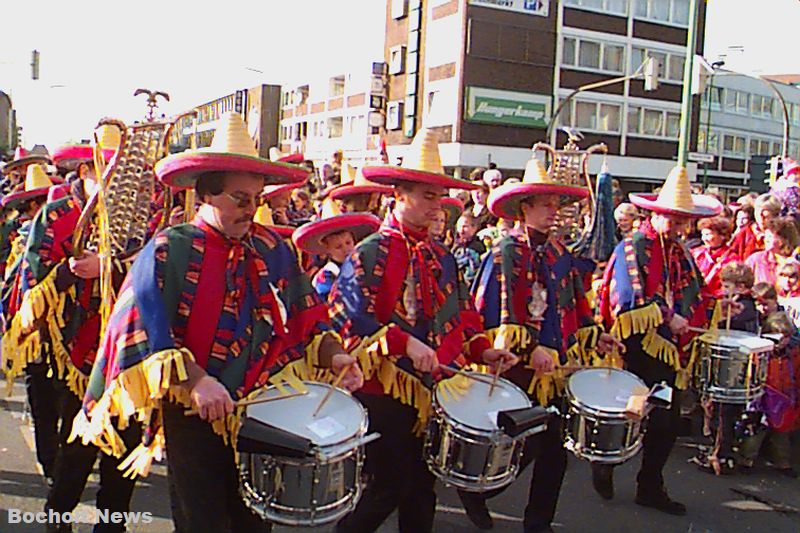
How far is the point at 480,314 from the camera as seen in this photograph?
4.70 metres

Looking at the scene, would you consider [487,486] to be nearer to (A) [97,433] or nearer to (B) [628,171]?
(A) [97,433]

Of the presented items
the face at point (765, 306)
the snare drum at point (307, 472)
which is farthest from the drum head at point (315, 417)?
the face at point (765, 306)

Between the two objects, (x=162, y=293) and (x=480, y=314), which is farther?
(x=480, y=314)

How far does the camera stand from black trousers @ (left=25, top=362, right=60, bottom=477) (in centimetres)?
516

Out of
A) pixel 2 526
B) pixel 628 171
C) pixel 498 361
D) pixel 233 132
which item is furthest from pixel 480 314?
pixel 628 171

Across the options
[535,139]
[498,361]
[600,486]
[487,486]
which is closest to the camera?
[487,486]

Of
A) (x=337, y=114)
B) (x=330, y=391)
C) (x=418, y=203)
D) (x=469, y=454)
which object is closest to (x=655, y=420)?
(x=469, y=454)

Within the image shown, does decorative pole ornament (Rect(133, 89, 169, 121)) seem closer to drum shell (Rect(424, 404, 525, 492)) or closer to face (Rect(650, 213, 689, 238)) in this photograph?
drum shell (Rect(424, 404, 525, 492))

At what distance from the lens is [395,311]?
13.3ft

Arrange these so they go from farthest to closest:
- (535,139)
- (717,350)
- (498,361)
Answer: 1. (535,139)
2. (717,350)
3. (498,361)

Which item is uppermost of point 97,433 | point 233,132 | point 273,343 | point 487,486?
point 233,132

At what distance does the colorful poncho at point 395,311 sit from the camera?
3.97 meters

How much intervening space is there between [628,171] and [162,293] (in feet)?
142

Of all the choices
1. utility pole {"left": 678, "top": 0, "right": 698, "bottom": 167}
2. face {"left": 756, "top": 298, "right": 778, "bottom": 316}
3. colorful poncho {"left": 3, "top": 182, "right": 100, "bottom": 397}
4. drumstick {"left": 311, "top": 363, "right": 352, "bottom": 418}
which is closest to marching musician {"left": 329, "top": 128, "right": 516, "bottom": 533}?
drumstick {"left": 311, "top": 363, "right": 352, "bottom": 418}
